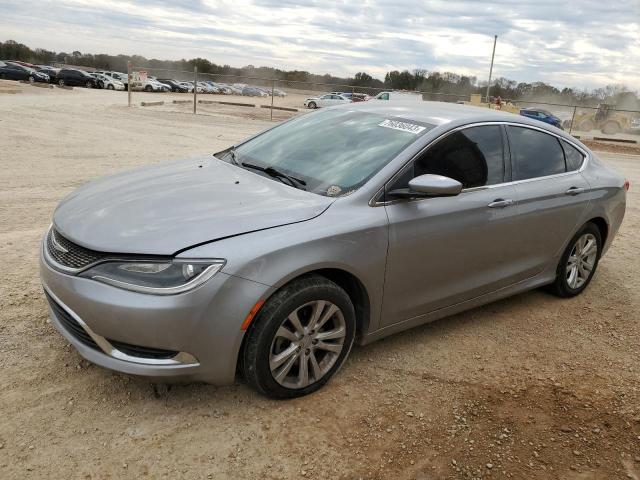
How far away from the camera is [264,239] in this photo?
2.88 metres

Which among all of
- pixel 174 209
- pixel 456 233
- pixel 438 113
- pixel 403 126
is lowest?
pixel 456 233

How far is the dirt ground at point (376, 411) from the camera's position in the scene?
272cm

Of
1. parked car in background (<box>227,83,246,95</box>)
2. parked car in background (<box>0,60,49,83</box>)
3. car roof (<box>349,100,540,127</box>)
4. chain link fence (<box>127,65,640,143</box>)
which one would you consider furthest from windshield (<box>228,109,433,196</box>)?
parked car in background (<box>227,83,246,95</box>)

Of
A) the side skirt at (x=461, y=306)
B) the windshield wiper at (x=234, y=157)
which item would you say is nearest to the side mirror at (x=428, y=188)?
the side skirt at (x=461, y=306)

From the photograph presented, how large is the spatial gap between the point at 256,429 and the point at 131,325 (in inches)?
34.1

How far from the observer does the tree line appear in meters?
49.2

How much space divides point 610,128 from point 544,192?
32237 millimetres

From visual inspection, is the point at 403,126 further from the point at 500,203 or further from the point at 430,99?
the point at 430,99

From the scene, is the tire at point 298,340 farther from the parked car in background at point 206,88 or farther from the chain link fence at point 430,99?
the parked car in background at point 206,88

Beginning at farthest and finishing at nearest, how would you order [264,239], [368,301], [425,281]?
[425,281] < [368,301] < [264,239]

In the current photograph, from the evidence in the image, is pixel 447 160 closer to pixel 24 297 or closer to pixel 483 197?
pixel 483 197

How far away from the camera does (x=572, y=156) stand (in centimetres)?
A: 488


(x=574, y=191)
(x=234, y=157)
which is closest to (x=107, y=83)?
(x=234, y=157)

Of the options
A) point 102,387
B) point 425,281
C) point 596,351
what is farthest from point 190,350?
point 596,351
